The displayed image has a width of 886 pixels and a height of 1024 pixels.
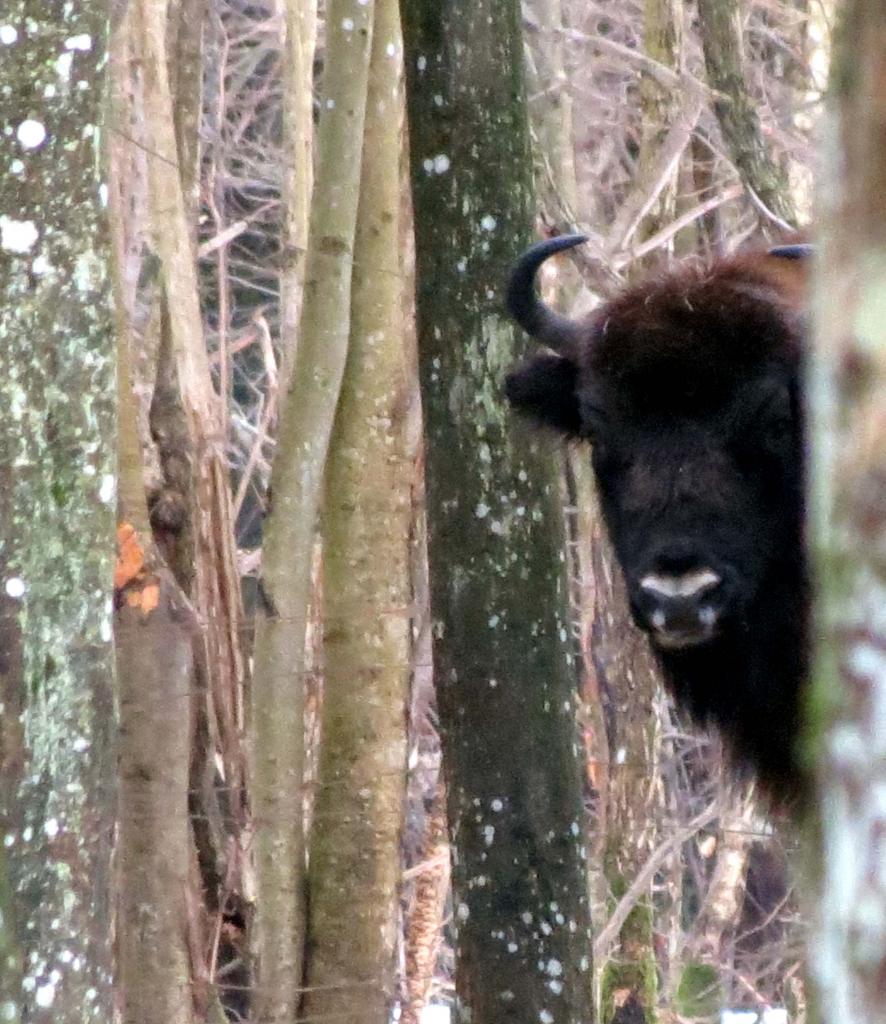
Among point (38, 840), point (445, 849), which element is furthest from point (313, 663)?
point (38, 840)

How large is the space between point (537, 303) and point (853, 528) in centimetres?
420

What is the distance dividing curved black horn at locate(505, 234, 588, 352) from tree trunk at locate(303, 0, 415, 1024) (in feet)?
8.81

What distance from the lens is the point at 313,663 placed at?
10.8 meters

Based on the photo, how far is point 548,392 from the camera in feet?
18.6

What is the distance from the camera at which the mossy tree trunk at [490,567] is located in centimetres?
507

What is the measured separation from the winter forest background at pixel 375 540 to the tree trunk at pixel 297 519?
18mm

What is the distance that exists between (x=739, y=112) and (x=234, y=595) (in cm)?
350

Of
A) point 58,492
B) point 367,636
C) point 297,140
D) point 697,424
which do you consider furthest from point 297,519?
point 58,492

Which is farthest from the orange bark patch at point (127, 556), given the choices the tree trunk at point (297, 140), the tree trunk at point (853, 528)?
the tree trunk at point (853, 528)

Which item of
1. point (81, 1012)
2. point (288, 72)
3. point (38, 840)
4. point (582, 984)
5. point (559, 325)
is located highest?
point (288, 72)

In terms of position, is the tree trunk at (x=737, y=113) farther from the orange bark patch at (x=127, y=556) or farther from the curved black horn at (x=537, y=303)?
the orange bark patch at (x=127, y=556)

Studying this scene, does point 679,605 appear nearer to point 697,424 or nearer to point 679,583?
point 679,583

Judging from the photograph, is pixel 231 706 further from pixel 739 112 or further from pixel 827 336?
pixel 827 336

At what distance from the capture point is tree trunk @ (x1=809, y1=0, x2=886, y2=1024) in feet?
3.92
